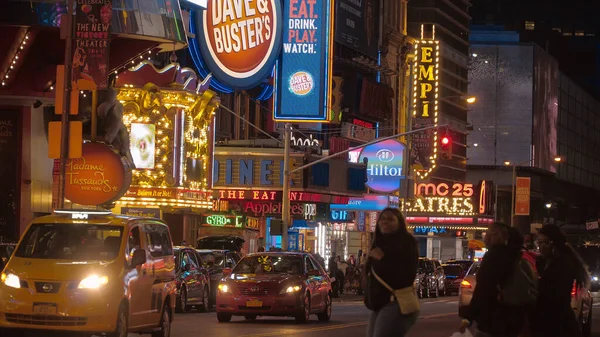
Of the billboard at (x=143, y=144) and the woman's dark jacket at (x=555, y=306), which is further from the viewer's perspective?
the billboard at (x=143, y=144)

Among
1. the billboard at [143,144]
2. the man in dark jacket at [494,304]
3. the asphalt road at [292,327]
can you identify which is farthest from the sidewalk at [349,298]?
the man in dark jacket at [494,304]

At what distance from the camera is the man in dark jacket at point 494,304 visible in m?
11.6

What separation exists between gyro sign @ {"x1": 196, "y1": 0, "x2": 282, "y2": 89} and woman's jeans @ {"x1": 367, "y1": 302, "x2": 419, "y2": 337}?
1500 inches

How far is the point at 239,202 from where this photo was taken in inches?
2154

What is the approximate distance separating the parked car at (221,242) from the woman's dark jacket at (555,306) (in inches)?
1457

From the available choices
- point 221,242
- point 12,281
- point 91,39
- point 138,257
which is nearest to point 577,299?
point 138,257

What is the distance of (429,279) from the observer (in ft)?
172

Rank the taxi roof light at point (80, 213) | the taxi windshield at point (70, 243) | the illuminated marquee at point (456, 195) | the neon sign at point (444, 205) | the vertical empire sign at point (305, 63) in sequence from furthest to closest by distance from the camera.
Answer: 1. the illuminated marquee at point (456, 195)
2. the neon sign at point (444, 205)
3. the vertical empire sign at point (305, 63)
4. the taxi roof light at point (80, 213)
5. the taxi windshield at point (70, 243)

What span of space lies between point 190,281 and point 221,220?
2205 centimetres

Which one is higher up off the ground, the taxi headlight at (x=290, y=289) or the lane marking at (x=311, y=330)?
the taxi headlight at (x=290, y=289)

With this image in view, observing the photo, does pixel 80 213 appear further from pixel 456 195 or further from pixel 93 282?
pixel 456 195

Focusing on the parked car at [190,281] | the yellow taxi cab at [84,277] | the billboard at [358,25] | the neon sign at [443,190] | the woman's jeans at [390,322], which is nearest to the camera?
the woman's jeans at [390,322]

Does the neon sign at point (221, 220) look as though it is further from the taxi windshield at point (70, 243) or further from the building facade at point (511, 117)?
the building facade at point (511, 117)

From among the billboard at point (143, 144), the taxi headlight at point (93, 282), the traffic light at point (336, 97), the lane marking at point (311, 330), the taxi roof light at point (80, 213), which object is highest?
the traffic light at point (336, 97)
